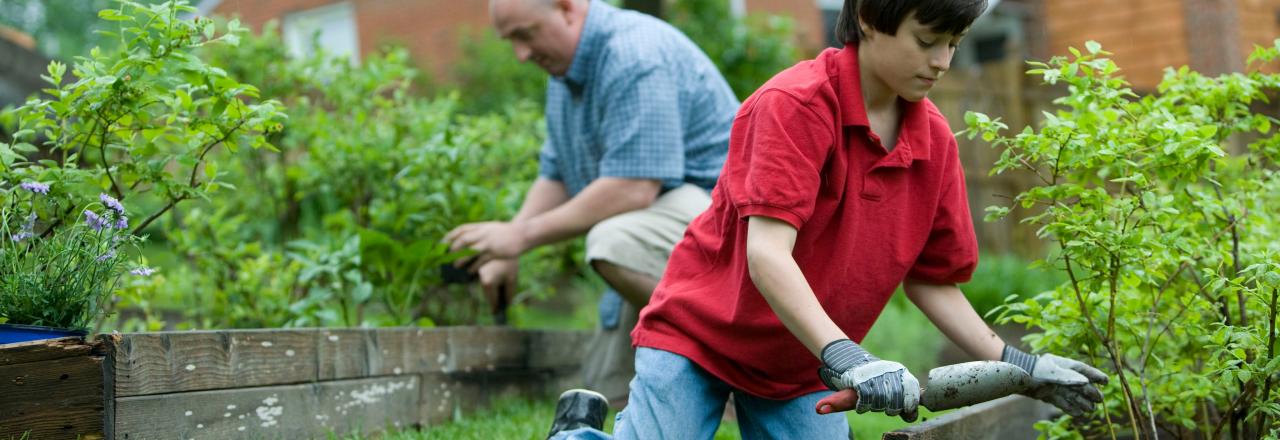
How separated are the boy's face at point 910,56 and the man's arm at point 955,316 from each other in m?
0.52

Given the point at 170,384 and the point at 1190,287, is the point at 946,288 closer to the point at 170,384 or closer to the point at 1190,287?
the point at 1190,287

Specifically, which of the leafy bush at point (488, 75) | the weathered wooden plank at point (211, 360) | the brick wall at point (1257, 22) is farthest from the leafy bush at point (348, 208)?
the brick wall at point (1257, 22)

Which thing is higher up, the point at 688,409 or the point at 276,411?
the point at 688,409

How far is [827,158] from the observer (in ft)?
7.73

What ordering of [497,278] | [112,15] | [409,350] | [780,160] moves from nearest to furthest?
[780,160]
[112,15]
[409,350]
[497,278]

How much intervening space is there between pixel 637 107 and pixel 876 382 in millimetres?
1958

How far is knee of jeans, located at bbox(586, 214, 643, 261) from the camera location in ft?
12.0

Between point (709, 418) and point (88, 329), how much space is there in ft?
4.43

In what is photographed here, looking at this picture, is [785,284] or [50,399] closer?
[785,284]

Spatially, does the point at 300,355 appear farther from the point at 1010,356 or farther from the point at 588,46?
the point at 1010,356

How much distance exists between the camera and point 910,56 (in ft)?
7.28

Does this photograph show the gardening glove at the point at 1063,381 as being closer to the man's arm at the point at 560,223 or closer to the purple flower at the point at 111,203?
the man's arm at the point at 560,223

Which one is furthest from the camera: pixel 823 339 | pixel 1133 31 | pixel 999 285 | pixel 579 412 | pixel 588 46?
pixel 1133 31

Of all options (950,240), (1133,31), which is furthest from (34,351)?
(1133,31)
